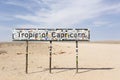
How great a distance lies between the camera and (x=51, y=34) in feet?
72.8

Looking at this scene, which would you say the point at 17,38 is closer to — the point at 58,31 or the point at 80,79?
the point at 58,31

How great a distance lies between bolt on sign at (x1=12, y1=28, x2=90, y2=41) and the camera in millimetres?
22094

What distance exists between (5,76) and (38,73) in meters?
2.33

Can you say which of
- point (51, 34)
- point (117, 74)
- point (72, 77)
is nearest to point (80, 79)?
point (72, 77)

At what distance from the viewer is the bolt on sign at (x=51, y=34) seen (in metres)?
22.1

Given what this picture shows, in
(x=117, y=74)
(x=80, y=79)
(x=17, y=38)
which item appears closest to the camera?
(x=80, y=79)

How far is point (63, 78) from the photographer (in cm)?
1945

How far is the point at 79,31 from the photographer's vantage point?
22.1 m

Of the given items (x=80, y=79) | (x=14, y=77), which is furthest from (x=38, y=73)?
(x=80, y=79)

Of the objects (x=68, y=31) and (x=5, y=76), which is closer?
(x=5, y=76)

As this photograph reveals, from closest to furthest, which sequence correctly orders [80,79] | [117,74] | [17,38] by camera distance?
1. [80,79]
2. [117,74]
3. [17,38]

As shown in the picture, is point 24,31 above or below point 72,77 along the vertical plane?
above

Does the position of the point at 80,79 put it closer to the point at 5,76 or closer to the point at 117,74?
the point at 117,74

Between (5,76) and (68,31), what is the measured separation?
17.5ft
